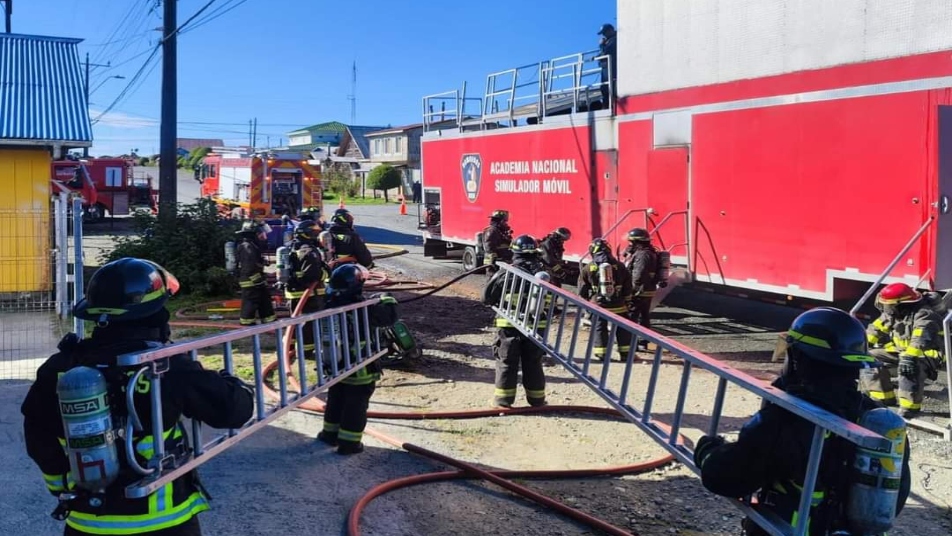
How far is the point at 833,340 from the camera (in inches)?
101

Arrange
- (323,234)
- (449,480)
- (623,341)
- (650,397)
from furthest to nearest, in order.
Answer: (323,234) < (623,341) < (449,480) < (650,397)

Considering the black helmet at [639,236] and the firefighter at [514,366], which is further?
the black helmet at [639,236]

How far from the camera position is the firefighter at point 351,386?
559cm

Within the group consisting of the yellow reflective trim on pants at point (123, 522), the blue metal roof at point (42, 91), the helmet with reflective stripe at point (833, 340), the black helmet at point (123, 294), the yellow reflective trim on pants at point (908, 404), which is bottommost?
the yellow reflective trim on pants at point (908, 404)

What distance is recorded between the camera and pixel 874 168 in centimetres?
794

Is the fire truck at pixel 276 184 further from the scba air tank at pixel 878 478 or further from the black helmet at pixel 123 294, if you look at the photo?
the scba air tank at pixel 878 478

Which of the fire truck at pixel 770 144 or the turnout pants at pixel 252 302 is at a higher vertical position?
the fire truck at pixel 770 144

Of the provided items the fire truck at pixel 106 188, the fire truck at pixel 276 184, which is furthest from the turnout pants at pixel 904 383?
the fire truck at pixel 106 188

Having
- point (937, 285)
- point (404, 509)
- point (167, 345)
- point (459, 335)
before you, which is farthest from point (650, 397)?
point (459, 335)

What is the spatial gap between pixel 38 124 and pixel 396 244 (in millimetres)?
12158

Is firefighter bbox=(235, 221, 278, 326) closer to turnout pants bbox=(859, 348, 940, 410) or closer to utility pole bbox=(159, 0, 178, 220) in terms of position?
utility pole bbox=(159, 0, 178, 220)

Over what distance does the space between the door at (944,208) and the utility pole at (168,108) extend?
41.9ft

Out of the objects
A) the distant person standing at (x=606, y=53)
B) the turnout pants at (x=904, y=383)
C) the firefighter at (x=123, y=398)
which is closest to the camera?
the firefighter at (x=123, y=398)

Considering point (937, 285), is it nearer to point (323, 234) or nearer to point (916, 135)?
point (916, 135)
